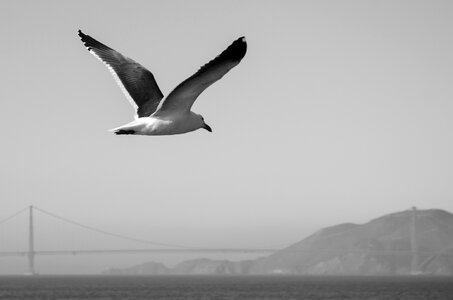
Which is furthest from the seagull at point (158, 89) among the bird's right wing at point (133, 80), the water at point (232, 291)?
the water at point (232, 291)

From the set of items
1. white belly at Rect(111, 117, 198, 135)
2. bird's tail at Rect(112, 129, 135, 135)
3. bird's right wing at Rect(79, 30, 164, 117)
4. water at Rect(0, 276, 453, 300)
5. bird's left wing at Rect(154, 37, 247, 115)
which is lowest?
water at Rect(0, 276, 453, 300)

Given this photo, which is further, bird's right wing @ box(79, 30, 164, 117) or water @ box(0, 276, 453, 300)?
water @ box(0, 276, 453, 300)

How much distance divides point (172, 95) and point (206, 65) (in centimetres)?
64

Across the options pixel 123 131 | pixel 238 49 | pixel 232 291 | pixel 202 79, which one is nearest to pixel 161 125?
pixel 123 131

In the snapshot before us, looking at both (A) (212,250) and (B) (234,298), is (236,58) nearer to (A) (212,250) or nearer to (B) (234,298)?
(B) (234,298)

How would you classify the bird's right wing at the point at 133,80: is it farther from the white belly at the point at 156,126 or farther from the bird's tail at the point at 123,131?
the bird's tail at the point at 123,131

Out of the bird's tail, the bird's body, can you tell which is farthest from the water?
the bird's tail

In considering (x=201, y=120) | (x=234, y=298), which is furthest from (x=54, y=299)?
(x=201, y=120)

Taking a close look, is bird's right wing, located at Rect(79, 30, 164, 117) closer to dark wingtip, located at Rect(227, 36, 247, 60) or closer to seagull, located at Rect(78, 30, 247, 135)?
seagull, located at Rect(78, 30, 247, 135)

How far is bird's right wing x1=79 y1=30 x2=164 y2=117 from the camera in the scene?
10.2 metres

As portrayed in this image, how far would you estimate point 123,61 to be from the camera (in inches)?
404

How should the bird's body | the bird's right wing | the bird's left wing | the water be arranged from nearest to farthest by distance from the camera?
the bird's left wing < the bird's body < the bird's right wing < the water

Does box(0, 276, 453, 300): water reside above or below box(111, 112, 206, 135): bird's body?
below

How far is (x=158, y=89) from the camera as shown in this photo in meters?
10.4
